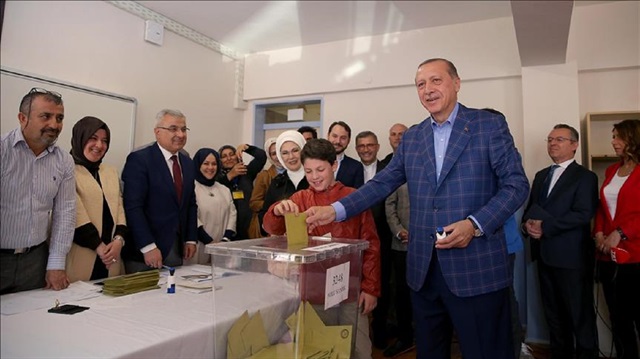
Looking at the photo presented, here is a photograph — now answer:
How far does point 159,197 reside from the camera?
1.97 meters

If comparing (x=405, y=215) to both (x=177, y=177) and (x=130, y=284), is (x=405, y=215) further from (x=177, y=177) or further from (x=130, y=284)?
(x=130, y=284)

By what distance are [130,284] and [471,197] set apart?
1.23 m

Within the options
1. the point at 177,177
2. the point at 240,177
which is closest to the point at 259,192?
the point at 240,177

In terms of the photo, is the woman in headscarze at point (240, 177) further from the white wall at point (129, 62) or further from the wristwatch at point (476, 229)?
the wristwatch at point (476, 229)

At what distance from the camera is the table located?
35.0 inches

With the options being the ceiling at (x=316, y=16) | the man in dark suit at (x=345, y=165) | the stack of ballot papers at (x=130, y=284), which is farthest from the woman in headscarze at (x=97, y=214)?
the ceiling at (x=316, y=16)

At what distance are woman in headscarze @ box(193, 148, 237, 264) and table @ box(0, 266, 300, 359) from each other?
131cm

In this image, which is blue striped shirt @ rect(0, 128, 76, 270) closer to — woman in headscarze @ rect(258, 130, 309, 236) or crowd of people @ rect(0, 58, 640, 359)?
crowd of people @ rect(0, 58, 640, 359)

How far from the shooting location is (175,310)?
1258 mm

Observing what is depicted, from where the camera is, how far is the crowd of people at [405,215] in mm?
462

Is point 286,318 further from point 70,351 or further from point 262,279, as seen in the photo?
point 70,351

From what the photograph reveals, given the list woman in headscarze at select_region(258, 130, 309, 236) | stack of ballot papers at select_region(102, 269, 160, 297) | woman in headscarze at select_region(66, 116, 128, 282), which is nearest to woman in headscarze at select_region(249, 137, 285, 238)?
woman in headscarze at select_region(258, 130, 309, 236)

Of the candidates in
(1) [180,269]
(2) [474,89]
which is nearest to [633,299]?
(2) [474,89]

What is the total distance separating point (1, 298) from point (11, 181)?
0.09 m
